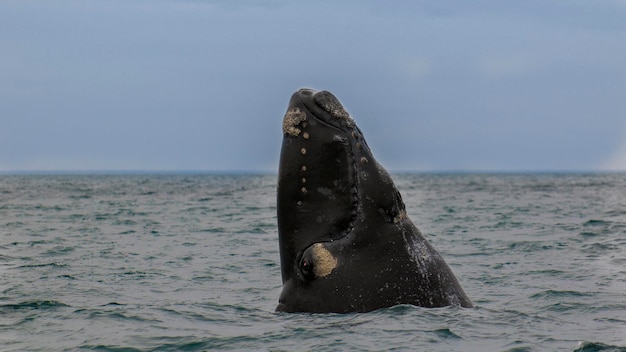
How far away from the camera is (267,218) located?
28953 mm

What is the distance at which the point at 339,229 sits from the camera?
739 centimetres

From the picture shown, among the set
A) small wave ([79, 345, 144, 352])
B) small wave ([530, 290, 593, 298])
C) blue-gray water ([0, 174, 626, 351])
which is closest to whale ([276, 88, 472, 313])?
blue-gray water ([0, 174, 626, 351])

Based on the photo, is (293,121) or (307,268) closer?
(307,268)

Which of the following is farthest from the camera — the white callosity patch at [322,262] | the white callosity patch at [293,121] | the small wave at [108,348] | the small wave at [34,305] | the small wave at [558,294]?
the small wave at [558,294]

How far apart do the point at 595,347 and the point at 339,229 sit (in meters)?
2.34

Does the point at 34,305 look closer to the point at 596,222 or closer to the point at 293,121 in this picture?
the point at 293,121

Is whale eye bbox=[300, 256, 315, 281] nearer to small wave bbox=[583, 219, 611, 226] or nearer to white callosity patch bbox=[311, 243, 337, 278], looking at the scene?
white callosity patch bbox=[311, 243, 337, 278]

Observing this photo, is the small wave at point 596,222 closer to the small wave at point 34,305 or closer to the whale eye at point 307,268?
the small wave at point 34,305

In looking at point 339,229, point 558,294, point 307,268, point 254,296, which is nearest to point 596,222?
point 558,294

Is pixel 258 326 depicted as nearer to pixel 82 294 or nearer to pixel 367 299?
pixel 367 299

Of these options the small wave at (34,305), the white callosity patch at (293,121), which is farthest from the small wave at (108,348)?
the small wave at (34,305)

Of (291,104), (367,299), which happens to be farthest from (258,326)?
(291,104)

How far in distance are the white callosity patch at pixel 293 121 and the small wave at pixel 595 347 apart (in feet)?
9.45

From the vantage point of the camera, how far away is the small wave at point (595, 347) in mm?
7441
